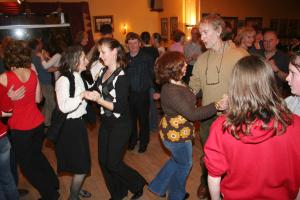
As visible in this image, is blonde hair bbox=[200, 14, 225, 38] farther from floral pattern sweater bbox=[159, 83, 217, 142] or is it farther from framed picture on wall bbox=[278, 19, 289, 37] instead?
framed picture on wall bbox=[278, 19, 289, 37]

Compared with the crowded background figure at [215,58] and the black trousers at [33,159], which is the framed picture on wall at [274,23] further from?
the black trousers at [33,159]

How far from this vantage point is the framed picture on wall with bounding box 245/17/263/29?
8.32m

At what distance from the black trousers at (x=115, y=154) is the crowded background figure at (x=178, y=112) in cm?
39

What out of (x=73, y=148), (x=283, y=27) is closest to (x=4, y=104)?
(x=73, y=148)

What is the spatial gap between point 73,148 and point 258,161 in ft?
5.74

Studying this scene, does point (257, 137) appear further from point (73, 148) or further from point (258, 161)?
point (73, 148)

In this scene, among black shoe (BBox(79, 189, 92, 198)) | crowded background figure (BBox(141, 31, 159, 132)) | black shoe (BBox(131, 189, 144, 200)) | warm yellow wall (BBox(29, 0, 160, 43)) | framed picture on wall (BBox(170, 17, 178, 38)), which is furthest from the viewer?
warm yellow wall (BBox(29, 0, 160, 43))

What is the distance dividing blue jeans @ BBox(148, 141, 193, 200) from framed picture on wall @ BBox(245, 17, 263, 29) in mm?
6867

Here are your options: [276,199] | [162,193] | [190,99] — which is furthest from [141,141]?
[276,199]

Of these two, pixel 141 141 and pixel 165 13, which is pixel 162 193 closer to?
pixel 141 141

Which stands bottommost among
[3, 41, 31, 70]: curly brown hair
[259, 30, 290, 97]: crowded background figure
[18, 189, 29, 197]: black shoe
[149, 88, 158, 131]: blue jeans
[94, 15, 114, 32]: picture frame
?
[18, 189, 29, 197]: black shoe

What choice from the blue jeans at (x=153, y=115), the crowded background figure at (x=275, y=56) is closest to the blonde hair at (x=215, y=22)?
the crowded background figure at (x=275, y=56)

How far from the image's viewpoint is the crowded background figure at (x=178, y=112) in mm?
2230

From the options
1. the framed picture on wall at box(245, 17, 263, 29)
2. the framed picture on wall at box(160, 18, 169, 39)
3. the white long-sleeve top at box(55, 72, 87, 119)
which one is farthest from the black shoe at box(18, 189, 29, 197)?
the framed picture on wall at box(245, 17, 263, 29)
